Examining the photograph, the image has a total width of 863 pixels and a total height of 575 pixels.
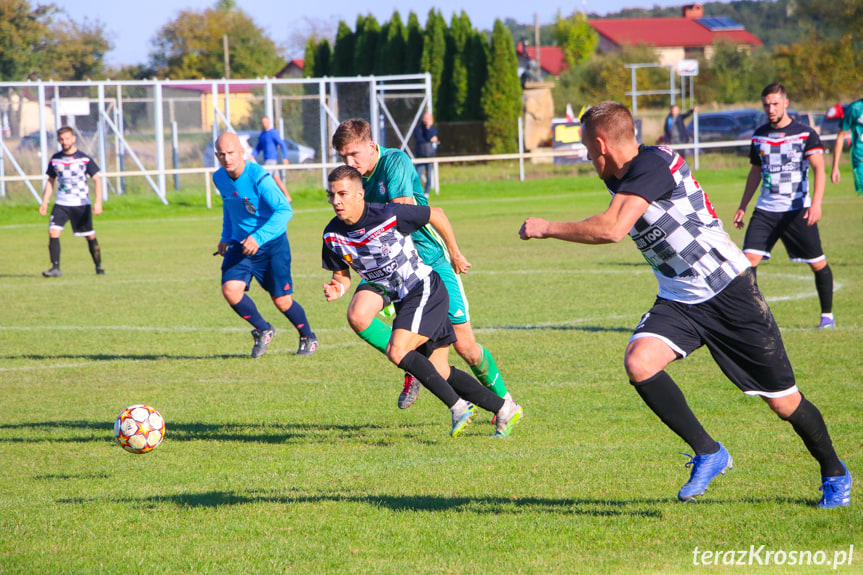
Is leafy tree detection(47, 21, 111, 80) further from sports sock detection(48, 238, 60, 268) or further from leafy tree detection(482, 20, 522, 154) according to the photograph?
sports sock detection(48, 238, 60, 268)

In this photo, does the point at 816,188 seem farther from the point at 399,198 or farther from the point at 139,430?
the point at 139,430

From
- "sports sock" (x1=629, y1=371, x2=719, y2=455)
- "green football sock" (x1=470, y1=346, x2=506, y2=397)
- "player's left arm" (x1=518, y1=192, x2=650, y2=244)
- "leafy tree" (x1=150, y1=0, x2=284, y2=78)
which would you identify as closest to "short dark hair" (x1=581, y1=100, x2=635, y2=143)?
"player's left arm" (x1=518, y1=192, x2=650, y2=244)

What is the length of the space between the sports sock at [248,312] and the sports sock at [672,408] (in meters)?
5.21

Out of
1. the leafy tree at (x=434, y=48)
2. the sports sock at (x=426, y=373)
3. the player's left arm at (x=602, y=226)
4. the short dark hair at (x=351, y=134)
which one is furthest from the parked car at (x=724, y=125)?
the player's left arm at (x=602, y=226)

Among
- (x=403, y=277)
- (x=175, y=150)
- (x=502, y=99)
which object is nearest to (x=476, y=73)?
(x=502, y=99)

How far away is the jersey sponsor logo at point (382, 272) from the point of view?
588 cm

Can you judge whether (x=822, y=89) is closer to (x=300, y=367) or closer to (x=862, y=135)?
(x=862, y=135)

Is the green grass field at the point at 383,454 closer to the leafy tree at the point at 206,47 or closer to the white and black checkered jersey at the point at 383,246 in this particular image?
the white and black checkered jersey at the point at 383,246

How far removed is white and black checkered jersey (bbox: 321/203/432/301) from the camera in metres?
5.77

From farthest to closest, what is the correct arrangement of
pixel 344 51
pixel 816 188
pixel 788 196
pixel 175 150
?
pixel 344 51
pixel 175 150
pixel 788 196
pixel 816 188

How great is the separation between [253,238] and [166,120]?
20977mm

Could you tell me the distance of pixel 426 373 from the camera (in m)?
5.82

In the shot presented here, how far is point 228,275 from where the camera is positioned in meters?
8.98

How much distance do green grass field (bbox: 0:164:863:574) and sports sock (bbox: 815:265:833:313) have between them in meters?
0.26
